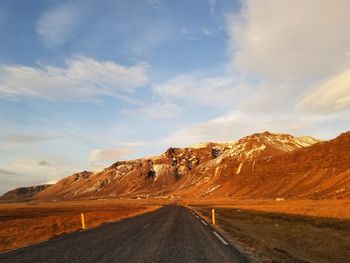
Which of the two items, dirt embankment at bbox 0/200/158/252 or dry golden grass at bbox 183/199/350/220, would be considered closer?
dirt embankment at bbox 0/200/158/252

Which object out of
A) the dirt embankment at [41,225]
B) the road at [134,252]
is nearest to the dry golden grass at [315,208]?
the dirt embankment at [41,225]

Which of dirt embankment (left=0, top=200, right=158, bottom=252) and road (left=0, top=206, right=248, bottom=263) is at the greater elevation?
dirt embankment (left=0, top=200, right=158, bottom=252)

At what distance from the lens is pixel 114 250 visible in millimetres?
16641

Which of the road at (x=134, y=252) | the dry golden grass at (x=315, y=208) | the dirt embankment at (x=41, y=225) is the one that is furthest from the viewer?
the dry golden grass at (x=315, y=208)

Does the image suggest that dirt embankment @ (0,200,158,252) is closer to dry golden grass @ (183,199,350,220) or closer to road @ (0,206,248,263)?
road @ (0,206,248,263)

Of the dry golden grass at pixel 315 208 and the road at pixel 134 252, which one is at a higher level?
the dry golden grass at pixel 315 208

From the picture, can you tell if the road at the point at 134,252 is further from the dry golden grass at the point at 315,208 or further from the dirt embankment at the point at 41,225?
the dry golden grass at the point at 315,208

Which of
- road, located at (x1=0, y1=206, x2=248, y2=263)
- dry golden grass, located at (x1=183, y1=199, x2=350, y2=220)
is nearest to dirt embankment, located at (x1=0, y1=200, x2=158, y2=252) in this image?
road, located at (x1=0, y1=206, x2=248, y2=263)

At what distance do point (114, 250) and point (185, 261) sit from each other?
4079 millimetres

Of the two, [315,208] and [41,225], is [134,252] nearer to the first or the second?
[41,225]

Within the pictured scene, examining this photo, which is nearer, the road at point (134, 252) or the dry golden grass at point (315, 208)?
the road at point (134, 252)

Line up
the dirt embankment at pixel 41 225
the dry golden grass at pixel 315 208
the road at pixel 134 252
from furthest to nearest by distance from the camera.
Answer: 1. the dry golden grass at pixel 315 208
2. the dirt embankment at pixel 41 225
3. the road at pixel 134 252

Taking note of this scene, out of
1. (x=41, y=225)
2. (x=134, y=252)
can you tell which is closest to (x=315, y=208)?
(x=41, y=225)

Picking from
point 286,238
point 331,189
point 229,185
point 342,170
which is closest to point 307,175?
point 342,170
